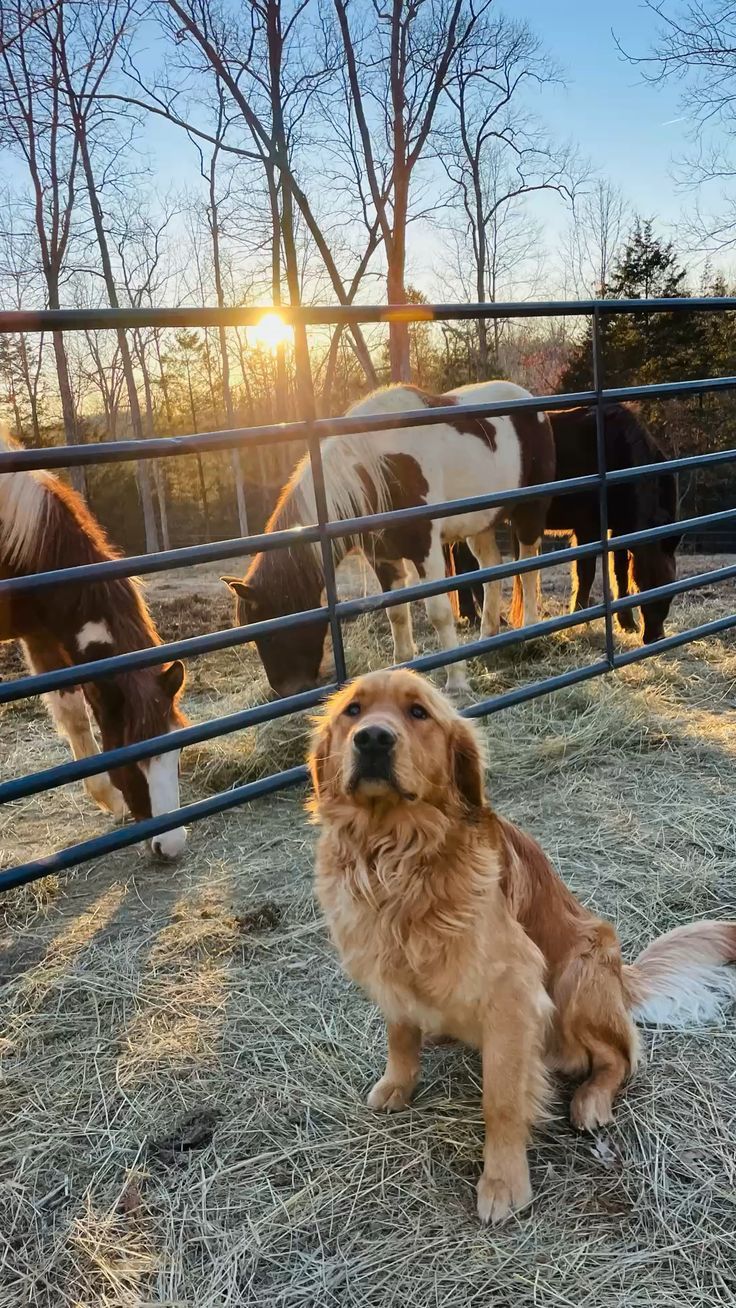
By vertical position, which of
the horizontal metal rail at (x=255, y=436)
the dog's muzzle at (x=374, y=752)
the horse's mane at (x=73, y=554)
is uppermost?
the horizontal metal rail at (x=255, y=436)

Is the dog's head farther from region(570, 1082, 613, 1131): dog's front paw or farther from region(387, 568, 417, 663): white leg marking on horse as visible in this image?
region(387, 568, 417, 663): white leg marking on horse

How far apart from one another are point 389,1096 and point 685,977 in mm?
829

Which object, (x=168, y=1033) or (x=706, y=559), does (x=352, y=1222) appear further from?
(x=706, y=559)

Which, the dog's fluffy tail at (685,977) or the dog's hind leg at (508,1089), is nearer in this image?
the dog's hind leg at (508,1089)

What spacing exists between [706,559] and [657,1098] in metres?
8.87

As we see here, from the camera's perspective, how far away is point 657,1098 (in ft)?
5.98

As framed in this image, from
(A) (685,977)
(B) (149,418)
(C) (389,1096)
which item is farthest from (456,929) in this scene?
(B) (149,418)

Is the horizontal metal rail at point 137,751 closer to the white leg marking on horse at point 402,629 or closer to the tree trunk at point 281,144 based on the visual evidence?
the white leg marking on horse at point 402,629

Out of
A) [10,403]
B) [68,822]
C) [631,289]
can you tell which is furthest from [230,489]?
[68,822]

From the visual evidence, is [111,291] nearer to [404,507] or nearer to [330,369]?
[330,369]

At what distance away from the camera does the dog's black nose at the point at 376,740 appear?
5.34 ft

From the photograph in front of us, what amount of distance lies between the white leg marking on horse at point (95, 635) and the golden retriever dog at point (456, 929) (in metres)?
1.87

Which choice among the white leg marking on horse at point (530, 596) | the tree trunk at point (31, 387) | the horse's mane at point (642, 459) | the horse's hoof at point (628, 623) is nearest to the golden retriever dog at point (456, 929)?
the white leg marking on horse at point (530, 596)

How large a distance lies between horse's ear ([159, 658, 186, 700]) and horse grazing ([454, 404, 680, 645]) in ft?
13.5
